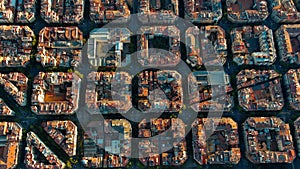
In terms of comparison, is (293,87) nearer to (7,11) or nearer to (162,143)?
(162,143)

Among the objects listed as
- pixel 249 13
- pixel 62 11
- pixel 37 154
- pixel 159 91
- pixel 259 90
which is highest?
pixel 62 11

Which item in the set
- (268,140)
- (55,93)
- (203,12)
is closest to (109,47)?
(55,93)

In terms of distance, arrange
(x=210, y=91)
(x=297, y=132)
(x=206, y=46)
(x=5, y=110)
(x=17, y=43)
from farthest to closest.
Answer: (x=17, y=43) < (x=206, y=46) < (x=210, y=91) < (x=297, y=132) < (x=5, y=110)

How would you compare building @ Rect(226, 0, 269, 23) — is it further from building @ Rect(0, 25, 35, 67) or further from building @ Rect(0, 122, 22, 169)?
building @ Rect(0, 122, 22, 169)

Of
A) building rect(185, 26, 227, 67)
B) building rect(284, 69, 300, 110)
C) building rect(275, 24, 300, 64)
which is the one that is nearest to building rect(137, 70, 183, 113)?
building rect(185, 26, 227, 67)

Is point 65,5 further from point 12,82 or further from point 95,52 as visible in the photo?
point 12,82

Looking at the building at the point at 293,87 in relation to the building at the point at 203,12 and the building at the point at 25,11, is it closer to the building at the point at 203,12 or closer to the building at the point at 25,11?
the building at the point at 203,12
